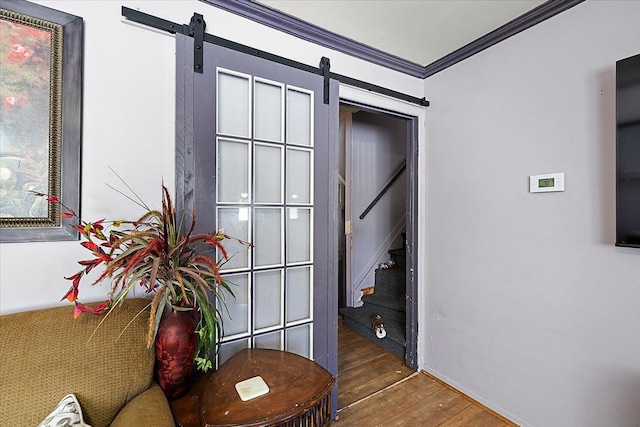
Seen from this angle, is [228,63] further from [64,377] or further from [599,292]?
[599,292]

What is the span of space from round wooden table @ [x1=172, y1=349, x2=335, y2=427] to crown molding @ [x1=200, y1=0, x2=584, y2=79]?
183cm

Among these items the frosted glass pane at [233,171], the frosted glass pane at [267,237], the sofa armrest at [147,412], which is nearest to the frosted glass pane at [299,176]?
the frosted glass pane at [267,237]

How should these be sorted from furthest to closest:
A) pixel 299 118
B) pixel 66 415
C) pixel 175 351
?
pixel 299 118 → pixel 175 351 → pixel 66 415

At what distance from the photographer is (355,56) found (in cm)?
207

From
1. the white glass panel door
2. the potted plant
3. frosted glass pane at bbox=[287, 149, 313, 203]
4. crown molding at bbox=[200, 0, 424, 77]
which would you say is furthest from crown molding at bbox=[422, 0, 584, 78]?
the potted plant

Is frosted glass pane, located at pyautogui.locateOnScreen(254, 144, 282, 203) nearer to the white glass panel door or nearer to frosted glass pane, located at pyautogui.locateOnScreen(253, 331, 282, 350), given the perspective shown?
the white glass panel door

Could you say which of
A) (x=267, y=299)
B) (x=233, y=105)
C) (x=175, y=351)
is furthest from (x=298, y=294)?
(x=233, y=105)

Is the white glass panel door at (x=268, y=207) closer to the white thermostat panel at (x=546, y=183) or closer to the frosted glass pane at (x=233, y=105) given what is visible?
the frosted glass pane at (x=233, y=105)

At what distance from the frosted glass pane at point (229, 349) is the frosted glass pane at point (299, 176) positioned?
0.85 metres

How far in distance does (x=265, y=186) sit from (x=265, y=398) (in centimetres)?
107

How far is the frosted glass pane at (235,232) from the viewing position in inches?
62.2

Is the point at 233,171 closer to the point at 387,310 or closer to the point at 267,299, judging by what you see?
the point at 267,299

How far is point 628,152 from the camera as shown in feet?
4.33

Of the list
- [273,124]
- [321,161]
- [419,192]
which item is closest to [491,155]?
[419,192]
